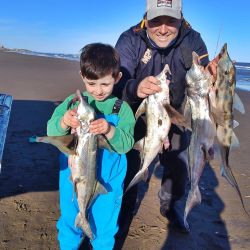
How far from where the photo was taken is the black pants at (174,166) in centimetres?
481

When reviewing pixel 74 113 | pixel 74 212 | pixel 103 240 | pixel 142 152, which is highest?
pixel 74 113

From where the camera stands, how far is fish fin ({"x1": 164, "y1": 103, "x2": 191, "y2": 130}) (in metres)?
3.45

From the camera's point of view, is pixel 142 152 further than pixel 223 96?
Yes

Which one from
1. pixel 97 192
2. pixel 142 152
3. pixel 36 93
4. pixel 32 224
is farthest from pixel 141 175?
pixel 36 93

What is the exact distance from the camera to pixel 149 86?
342 centimetres

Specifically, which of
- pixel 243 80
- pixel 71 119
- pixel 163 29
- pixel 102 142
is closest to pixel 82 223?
pixel 102 142

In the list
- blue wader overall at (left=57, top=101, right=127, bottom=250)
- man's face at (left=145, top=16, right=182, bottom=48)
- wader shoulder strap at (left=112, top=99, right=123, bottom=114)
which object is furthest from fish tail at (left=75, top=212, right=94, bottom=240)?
man's face at (left=145, top=16, right=182, bottom=48)

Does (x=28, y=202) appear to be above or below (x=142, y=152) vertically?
below

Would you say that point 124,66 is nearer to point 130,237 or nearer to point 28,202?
point 130,237

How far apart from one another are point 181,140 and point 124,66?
1.35 meters

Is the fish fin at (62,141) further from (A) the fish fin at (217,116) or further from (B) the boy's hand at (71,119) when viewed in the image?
(A) the fish fin at (217,116)

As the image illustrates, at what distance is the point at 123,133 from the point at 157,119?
37cm

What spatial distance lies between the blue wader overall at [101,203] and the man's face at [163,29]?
99 cm

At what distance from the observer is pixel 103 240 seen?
12.4ft
